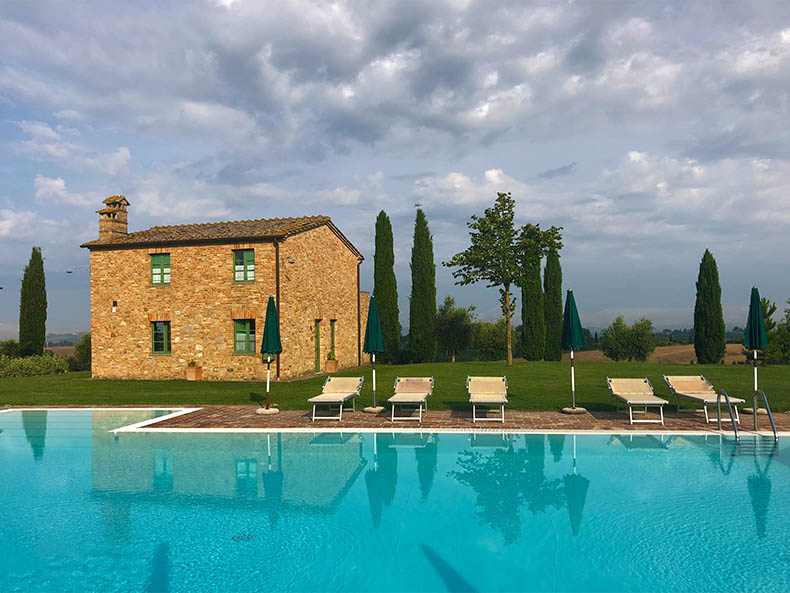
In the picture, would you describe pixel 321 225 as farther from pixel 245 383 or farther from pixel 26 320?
pixel 26 320

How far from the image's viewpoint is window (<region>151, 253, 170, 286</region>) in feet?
73.5

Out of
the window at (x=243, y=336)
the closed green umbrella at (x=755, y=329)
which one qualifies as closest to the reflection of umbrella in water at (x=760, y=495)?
the closed green umbrella at (x=755, y=329)

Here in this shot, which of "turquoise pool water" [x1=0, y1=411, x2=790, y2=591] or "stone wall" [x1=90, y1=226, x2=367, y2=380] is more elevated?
"stone wall" [x1=90, y1=226, x2=367, y2=380]

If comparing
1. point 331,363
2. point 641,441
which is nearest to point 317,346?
point 331,363

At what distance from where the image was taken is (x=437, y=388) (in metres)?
17.8

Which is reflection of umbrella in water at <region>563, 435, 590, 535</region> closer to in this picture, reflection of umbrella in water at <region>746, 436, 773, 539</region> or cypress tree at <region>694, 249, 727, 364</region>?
reflection of umbrella in water at <region>746, 436, 773, 539</region>

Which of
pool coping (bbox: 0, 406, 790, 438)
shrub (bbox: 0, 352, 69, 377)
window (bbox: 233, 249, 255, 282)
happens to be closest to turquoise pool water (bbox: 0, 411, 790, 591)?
pool coping (bbox: 0, 406, 790, 438)

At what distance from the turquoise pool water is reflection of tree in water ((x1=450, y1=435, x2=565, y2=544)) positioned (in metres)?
0.04

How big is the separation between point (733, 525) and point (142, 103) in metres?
17.1

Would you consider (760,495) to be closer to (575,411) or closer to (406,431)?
(575,411)

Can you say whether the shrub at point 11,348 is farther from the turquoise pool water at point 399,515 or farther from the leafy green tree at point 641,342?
the leafy green tree at point 641,342

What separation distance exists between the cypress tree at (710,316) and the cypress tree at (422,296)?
54.4 feet

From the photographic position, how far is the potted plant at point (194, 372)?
70.4 feet

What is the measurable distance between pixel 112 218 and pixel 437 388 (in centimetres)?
1712
